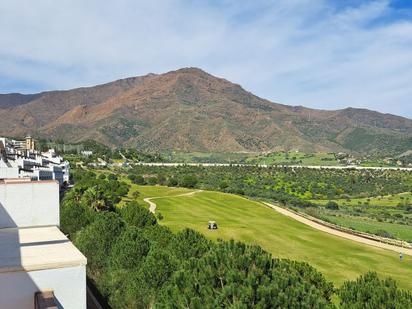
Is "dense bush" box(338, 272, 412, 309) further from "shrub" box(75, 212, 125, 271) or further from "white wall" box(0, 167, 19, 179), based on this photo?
"white wall" box(0, 167, 19, 179)

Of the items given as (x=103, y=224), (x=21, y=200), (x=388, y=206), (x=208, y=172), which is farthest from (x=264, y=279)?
(x=208, y=172)

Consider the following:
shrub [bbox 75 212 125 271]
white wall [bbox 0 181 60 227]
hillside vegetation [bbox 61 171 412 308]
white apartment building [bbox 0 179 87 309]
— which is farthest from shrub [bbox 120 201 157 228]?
white apartment building [bbox 0 179 87 309]

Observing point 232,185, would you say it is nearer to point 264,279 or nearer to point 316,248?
point 316,248

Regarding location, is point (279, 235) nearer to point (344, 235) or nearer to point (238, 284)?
point (344, 235)

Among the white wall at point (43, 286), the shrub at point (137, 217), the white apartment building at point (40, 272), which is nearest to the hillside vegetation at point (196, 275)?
the shrub at point (137, 217)

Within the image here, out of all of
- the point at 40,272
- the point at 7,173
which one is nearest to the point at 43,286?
the point at 40,272
